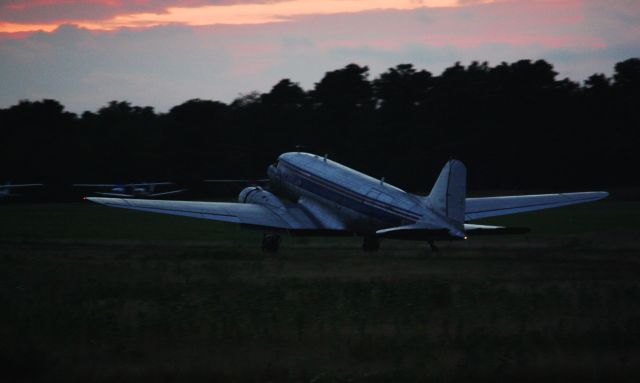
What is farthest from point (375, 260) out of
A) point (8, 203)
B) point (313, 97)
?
point (313, 97)

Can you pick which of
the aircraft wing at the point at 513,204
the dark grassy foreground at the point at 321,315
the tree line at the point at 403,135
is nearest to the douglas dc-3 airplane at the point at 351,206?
the aircraft wing at the point at 513,204

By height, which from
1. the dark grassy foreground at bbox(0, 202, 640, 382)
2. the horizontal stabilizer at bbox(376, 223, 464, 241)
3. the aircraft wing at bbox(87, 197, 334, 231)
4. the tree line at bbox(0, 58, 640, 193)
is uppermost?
the tree line at bbox(0, 58, 640, 193)

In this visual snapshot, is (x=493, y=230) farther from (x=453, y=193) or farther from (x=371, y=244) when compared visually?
(x=371, y=244)

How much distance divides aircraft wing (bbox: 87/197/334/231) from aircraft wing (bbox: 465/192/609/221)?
5.45m

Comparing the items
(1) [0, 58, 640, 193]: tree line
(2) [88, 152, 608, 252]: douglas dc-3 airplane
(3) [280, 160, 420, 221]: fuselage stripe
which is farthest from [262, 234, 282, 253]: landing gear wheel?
(1) [0, 58, 640, 193]: tree line

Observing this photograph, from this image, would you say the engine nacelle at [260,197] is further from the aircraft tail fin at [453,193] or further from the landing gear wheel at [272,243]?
the aircraft tail fin at [453,193]

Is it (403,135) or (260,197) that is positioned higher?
(403,135)

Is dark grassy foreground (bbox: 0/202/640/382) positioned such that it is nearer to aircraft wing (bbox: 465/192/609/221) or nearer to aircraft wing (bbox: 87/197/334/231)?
aircraft wing (bbox: 87/197/334/231)

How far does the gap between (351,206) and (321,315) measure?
48.5 ft

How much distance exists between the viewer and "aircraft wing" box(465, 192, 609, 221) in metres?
33.7

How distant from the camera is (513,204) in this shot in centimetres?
3409

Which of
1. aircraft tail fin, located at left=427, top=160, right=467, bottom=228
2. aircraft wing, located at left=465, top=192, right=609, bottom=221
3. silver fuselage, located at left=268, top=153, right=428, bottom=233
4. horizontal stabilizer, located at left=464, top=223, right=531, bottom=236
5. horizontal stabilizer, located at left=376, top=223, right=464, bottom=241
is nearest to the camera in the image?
horizontal stabilizer, located at left=464, top=223, right=531, bottom=236

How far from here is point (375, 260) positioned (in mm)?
28406

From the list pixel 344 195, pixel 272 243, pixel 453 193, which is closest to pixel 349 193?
pixel 344 195
